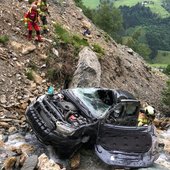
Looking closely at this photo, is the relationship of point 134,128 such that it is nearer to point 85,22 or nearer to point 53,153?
point 53,153

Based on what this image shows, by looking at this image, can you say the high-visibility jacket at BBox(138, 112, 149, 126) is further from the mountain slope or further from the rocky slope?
the mountain slope

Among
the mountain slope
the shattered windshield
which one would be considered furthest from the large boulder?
the shattered windshield

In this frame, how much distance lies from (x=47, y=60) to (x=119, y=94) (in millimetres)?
5007

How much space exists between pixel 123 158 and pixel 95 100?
2.05 metres

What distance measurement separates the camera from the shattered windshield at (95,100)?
10570 millimetres

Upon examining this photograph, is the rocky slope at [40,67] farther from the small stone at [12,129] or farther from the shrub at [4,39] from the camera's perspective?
the shrub at [4,39]

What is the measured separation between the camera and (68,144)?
959cm

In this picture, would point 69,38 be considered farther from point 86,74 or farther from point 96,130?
point 96,130

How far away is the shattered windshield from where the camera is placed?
10.6 m

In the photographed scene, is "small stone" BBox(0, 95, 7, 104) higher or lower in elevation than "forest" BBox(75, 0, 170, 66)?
higher

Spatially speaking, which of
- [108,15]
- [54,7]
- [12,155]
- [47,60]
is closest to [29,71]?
[47,60]

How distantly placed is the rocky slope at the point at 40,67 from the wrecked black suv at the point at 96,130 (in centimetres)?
105

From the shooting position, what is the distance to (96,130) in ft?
32.3

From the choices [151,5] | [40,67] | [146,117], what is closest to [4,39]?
[40,67]
